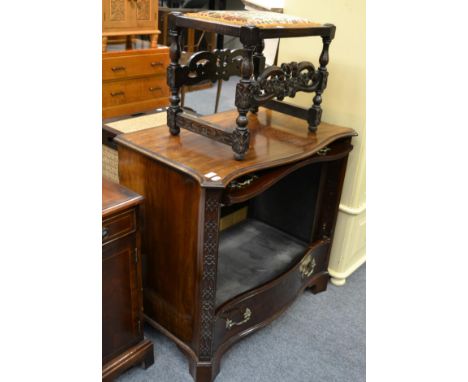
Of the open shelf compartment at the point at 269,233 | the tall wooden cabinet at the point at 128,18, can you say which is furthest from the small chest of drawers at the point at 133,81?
the open shelf compartment at the point at 269,233

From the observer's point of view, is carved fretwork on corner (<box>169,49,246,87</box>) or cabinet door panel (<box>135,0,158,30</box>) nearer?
carved fretwork on corner (<box>169,49,246,87</box>)

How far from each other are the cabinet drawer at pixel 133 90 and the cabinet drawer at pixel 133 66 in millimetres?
39

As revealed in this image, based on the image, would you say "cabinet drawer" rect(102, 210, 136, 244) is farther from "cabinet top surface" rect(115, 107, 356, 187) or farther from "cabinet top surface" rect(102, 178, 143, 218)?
"cabinet top surface" rect(115, 107, 356, 187)

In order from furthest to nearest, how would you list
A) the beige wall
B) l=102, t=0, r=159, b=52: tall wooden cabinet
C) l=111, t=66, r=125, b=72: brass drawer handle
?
1. l=111, t=66, r=125, b=72: brass drawer handle
2. l=102, t=0, r=159, b=52: tall wooden cabinet
3. the beige wall

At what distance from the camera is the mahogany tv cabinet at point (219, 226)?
4.25ft

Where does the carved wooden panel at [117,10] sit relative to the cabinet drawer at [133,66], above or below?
above

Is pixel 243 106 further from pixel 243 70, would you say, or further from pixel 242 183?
pixel 242 183

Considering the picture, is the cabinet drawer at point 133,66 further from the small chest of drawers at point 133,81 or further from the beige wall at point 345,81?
the beige wall at point 345,81

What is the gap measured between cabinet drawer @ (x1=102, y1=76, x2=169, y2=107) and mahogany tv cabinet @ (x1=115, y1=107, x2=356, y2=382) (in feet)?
3.73

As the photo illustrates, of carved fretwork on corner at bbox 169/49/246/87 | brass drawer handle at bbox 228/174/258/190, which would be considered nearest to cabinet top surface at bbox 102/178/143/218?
brass drawer handle at bbox 228/174/258/190

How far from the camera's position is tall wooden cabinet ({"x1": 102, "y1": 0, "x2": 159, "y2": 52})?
2482mm

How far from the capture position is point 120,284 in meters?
1.35
